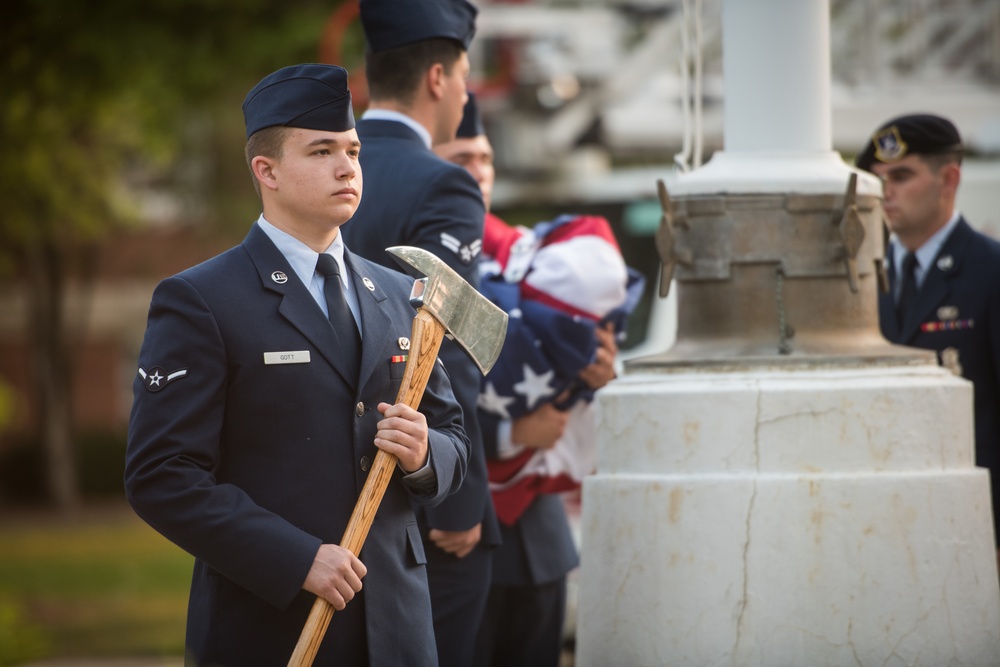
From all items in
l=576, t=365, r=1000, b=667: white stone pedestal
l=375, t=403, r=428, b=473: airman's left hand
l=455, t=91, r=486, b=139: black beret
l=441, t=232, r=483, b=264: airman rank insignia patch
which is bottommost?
l=576, t=365, r=1000, b=667: white stone pedestal

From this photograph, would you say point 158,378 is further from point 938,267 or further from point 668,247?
point 938,267

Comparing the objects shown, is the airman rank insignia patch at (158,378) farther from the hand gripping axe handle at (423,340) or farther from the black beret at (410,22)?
the black beret at (410,22)

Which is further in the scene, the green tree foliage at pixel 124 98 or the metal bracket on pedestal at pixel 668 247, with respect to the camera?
the green tree foliage at pixel 124 98

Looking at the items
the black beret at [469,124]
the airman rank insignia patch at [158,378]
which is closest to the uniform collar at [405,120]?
the black beret at [469,124]

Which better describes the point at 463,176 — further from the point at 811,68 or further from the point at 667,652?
the point at 667,652

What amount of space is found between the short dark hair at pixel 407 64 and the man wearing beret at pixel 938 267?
1.63 metres

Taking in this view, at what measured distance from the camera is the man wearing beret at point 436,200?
4199mm

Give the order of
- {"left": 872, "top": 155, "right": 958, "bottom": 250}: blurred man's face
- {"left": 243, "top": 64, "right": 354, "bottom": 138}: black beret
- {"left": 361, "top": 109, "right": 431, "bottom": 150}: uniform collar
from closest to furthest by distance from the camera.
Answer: {"left": 243, "top": 64, "right": 354, "bottom": 138}: black beret < {"left": 361, "top": 109, "right": 431, "bottom": 150}: uniform collar < {"left": 872, "top": 155, "right": 958, "bottom": 250}: blurred man's face

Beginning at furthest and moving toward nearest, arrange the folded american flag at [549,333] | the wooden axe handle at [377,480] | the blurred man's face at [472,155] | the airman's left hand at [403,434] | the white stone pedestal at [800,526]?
the blurred man's face at [472,155] → the folded american flag at [549,333] → the white stone pedestal at [800,526] → the airman's left hand at [403,434] → the wooden axe handle at [377,480]

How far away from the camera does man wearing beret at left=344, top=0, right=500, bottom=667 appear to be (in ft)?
13.8

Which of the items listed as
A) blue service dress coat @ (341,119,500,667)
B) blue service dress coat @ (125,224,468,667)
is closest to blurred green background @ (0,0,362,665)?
blue service dress coat @ (341,119,500,667)

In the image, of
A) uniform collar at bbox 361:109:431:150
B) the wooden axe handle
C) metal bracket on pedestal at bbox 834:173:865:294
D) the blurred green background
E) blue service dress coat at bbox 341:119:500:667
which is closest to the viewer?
the wooden axe handle

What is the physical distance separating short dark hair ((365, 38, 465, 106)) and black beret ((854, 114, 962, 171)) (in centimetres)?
172

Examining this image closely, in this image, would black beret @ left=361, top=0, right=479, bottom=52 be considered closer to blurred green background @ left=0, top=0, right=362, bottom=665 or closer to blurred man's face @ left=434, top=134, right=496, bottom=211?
blurred man's face @ left=434, top=134, right=496, bottom=211
